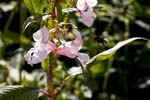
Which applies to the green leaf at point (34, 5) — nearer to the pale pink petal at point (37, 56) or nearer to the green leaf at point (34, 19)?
the green leaf at point (34, 19)

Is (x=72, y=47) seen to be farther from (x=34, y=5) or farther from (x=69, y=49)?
(x=34, y=5)

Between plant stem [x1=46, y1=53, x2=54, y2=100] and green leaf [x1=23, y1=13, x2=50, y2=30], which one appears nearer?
green leaf [x1=23, y1=13, x2=50, y2=30]

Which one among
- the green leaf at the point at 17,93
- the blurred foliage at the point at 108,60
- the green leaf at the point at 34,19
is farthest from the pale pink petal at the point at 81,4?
the blurred foliage at the point at 108,60

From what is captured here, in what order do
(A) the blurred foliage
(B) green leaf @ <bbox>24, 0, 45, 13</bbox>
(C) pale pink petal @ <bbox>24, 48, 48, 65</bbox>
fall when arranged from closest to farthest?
(C) pale pink petal @ <bbox>24, 48, 48, 65</bbox> < (B) green leaf @ <bbox>24, 0, 45, 13</bbox> < (A) the blurred foliage

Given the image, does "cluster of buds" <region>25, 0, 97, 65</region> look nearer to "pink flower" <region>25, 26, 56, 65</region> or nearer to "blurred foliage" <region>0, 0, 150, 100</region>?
"pink flower" <region>25, 26, 56, 65</region>

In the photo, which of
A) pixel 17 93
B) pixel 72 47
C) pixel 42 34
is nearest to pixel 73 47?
pixel 72 47

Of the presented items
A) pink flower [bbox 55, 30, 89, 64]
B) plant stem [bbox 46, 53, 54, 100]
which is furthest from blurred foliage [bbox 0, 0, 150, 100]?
pink flower [bbox 55, 30, 89, 64]
